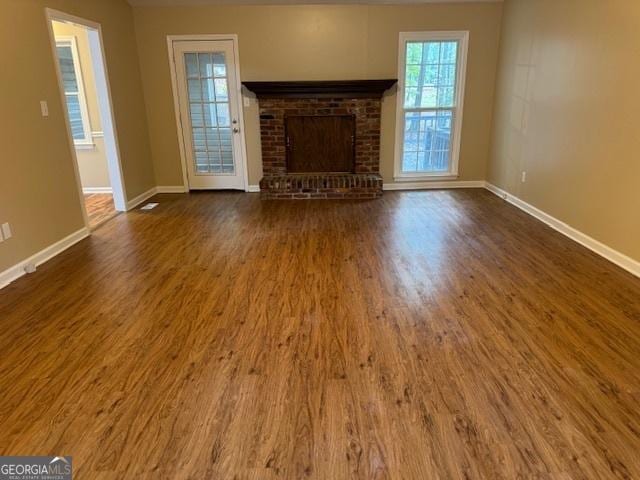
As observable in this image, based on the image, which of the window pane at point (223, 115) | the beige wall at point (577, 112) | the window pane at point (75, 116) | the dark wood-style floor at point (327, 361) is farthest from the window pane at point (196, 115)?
the beige wall at point (577, 112)

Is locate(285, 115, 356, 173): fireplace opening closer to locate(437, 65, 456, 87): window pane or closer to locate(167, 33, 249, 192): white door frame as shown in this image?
locate(167, 33, 249, 192): white door frame

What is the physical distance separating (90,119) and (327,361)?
5374mm

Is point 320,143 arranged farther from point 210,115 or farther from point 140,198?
point 140,198

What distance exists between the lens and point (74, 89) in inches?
222

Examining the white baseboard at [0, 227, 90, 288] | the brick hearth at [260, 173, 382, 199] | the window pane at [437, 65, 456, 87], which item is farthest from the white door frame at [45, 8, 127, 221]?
the window pane at [437, 65, 456, 87]

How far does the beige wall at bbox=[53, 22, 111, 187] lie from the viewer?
5422 mm

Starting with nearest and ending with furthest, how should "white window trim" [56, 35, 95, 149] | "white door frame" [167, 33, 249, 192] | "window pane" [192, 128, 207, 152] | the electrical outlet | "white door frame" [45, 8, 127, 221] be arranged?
the electrical outlet → "white door frame" [45, 8, 127, 221] → "white window trim" [56, 35, 95, 149] → "white door frame" [167, 33, 249, 192] → "window pane" [192, 128, 207, 152]

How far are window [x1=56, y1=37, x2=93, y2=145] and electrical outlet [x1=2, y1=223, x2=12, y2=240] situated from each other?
8.81 ft

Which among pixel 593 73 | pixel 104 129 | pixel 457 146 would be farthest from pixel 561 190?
pixel 104 129

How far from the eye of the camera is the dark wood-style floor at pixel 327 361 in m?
1.64

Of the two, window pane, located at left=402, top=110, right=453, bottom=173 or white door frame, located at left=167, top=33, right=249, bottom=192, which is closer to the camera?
white door frame, located at left=167, top=33, right=249, bottom=192

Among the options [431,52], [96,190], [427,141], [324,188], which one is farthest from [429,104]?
[96,190]

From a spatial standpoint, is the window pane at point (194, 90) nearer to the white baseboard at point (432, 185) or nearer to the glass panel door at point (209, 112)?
the glass panel door at point (209, 112)

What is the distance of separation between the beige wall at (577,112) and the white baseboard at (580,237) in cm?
5
